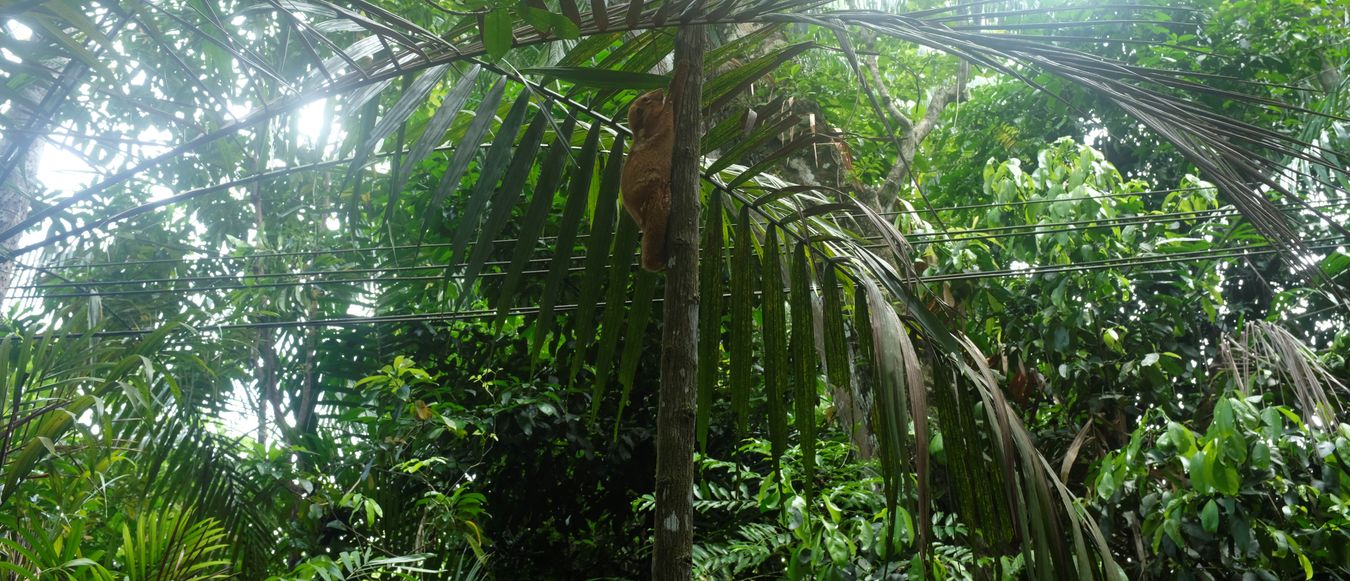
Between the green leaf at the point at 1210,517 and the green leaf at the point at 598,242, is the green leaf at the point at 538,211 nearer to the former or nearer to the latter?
the green leaf at the point at 598,242

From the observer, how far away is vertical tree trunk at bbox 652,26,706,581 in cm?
111

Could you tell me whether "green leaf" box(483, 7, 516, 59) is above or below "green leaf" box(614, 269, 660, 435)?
above

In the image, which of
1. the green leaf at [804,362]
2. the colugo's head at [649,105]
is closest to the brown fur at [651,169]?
the colugo's head at [649,105]

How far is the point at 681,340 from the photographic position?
1.15m

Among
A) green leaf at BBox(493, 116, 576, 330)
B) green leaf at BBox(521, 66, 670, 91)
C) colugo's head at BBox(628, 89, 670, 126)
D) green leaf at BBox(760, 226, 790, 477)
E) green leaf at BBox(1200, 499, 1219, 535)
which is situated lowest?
green leaf at BBox(1200, 499, 1219, 535)

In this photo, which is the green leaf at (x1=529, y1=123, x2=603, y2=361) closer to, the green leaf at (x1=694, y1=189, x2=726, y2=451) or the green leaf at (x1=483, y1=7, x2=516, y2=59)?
the green leaf at (x1=694, y1=189, x2=726, y2=451)

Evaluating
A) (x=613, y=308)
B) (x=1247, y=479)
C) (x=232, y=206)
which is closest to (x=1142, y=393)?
(x=1247, y=479)

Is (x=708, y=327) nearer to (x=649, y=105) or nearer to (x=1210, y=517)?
(x=649, y=105)

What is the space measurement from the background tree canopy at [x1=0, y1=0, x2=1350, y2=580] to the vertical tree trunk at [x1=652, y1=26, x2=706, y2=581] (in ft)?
0.05

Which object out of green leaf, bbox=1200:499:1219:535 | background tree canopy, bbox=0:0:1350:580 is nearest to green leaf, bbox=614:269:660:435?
background tree canopy, bbox=0:0:1350:580

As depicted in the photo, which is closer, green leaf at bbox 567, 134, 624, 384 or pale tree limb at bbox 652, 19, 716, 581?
pale tree limb at bbox 652, 19, 716, 581

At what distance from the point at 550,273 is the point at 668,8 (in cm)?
37

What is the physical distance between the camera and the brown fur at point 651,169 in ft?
3.69

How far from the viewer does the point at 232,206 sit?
5031 mm
